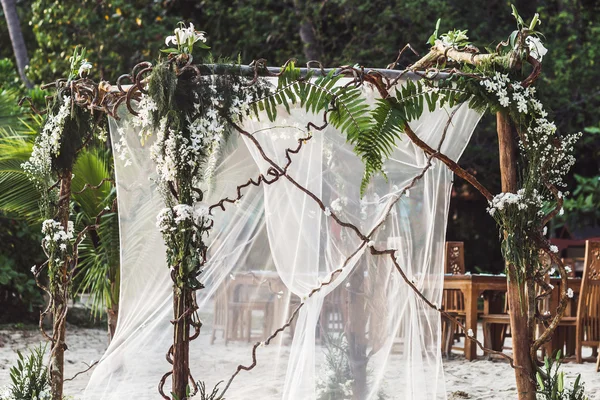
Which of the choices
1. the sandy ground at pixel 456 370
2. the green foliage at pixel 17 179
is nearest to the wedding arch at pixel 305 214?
the sandy ground at pixel 456 370

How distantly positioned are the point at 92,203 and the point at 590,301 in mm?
4073

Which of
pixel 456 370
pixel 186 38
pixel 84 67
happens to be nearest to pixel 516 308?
pixel 186 38

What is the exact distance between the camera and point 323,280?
4445 mm

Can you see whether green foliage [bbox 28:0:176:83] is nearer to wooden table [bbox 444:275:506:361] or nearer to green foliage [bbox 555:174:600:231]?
wooden table [bbox 444:275:506:361]

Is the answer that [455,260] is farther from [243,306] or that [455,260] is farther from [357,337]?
[243,306]

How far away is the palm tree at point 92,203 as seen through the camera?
6598mm

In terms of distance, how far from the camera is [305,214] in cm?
453

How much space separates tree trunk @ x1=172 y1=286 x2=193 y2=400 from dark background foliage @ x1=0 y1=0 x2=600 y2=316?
7.31m

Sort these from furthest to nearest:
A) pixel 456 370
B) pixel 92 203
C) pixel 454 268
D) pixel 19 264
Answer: pixel 19 264
pixel 454 268
pixel 456 370
pixel 92 203

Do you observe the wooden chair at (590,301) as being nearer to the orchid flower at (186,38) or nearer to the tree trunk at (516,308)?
the tree trunk at (516,308)

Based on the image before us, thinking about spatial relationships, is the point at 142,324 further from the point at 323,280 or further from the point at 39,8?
the point at 39,8

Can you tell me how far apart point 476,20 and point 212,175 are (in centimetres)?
850

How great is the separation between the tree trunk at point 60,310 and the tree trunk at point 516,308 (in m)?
2.42

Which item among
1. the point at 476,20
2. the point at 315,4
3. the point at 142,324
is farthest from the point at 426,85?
the point at 476,20
